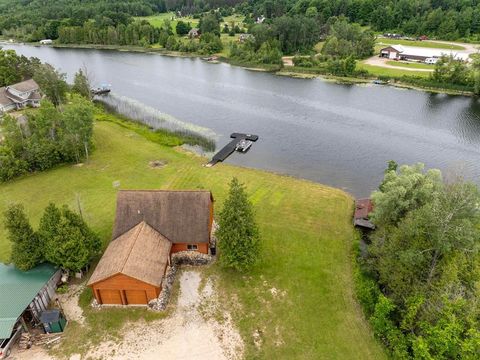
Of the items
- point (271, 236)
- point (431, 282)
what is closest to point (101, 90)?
point (271, 236)

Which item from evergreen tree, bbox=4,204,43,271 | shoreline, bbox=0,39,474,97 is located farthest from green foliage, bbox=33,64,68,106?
shoreline, bbox=0,39,474,97

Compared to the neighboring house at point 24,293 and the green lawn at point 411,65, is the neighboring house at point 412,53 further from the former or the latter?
the neighboring house at point 24,293

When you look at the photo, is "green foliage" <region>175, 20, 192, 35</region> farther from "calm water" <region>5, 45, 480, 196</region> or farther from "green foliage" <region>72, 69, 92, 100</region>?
"green foliage" <region>72, 69, 92, 100</region>

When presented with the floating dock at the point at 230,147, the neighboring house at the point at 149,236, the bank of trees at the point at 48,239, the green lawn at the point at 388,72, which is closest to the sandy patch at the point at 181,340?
the neighboring house at the point at 149,236

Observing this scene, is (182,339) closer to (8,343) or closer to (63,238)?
(8,343)

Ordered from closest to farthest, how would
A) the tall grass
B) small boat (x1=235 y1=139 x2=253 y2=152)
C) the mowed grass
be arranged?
1. the mowed grass
2. small boat (x1=235 y1=139 x2=253 y2=152)
3. the tall grass
